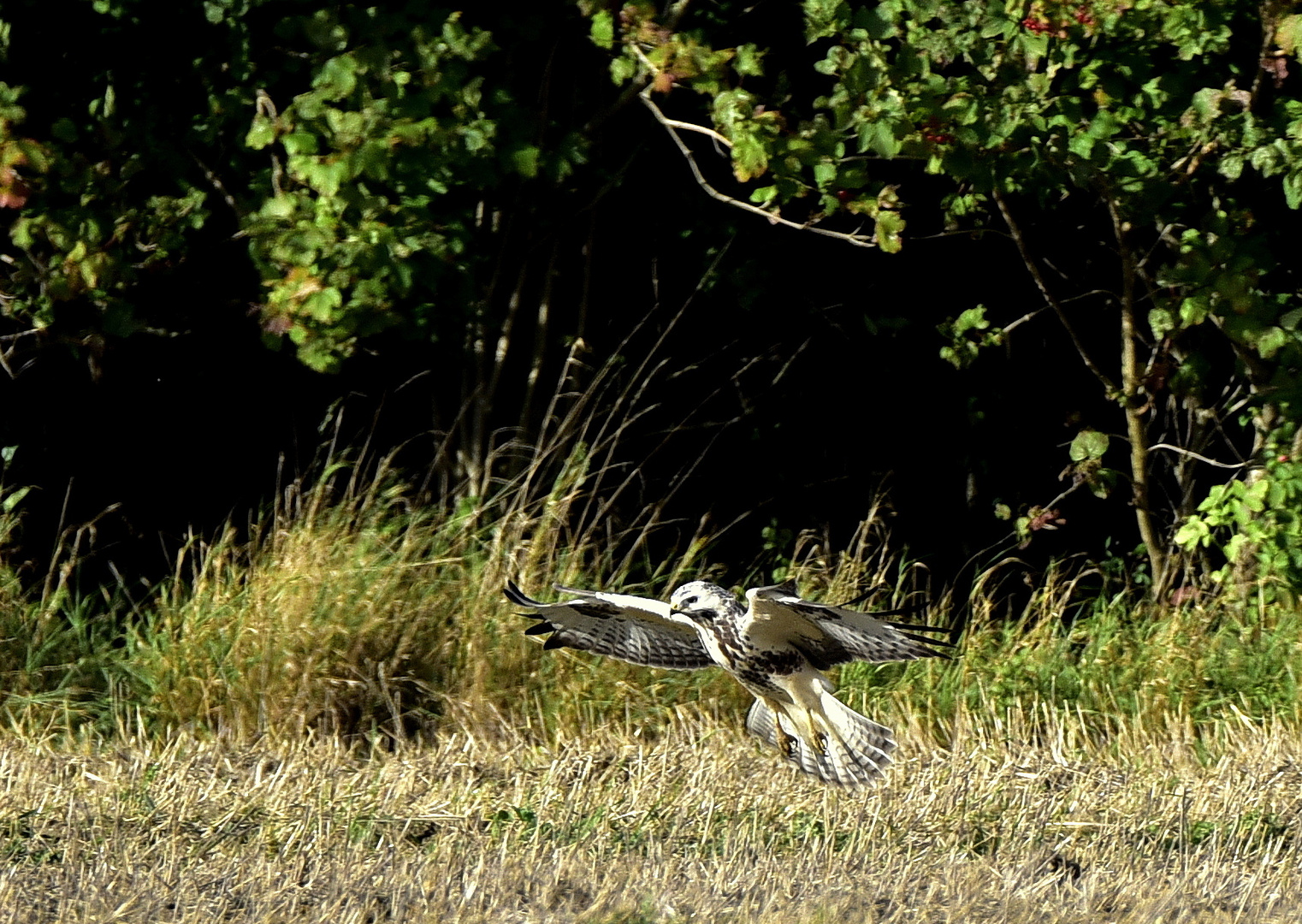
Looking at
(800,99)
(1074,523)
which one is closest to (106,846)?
(800,99)

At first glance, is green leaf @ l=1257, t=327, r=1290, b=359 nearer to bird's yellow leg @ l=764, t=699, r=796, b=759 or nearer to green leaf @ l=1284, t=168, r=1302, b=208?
green leaf @ l=1284, t=168, r=1302, b=208

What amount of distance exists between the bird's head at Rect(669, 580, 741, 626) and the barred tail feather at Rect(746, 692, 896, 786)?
0.38 m

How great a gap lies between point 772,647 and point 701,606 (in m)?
0.22

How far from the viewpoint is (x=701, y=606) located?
4.73m

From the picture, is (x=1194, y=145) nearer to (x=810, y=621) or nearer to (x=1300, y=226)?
(x=1300, y=226)

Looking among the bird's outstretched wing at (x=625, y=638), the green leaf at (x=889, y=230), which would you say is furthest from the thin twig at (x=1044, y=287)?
the bird's outstretched wing at (x=625, y=638)

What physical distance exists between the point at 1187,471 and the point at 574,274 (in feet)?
8.89

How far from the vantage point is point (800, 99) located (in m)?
7.78

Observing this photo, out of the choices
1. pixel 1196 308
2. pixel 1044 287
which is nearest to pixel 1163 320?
pixel 1196 308

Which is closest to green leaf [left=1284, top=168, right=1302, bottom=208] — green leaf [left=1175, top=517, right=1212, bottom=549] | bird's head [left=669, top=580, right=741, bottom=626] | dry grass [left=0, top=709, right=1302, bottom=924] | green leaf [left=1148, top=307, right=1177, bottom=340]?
green leaf [left=1148, top=307, right=1177, bottom=340]

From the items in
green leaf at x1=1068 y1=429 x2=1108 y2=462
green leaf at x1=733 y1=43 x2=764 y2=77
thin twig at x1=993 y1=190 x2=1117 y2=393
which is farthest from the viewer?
thin twig at x1=993 y1=190 x2=1117 y2=393

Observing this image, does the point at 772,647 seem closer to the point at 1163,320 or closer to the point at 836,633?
the point at 836,633

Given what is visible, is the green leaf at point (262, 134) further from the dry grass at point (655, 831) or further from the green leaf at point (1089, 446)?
the green leaf at point (1089, 446)

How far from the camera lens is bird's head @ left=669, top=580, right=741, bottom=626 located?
4727mm
